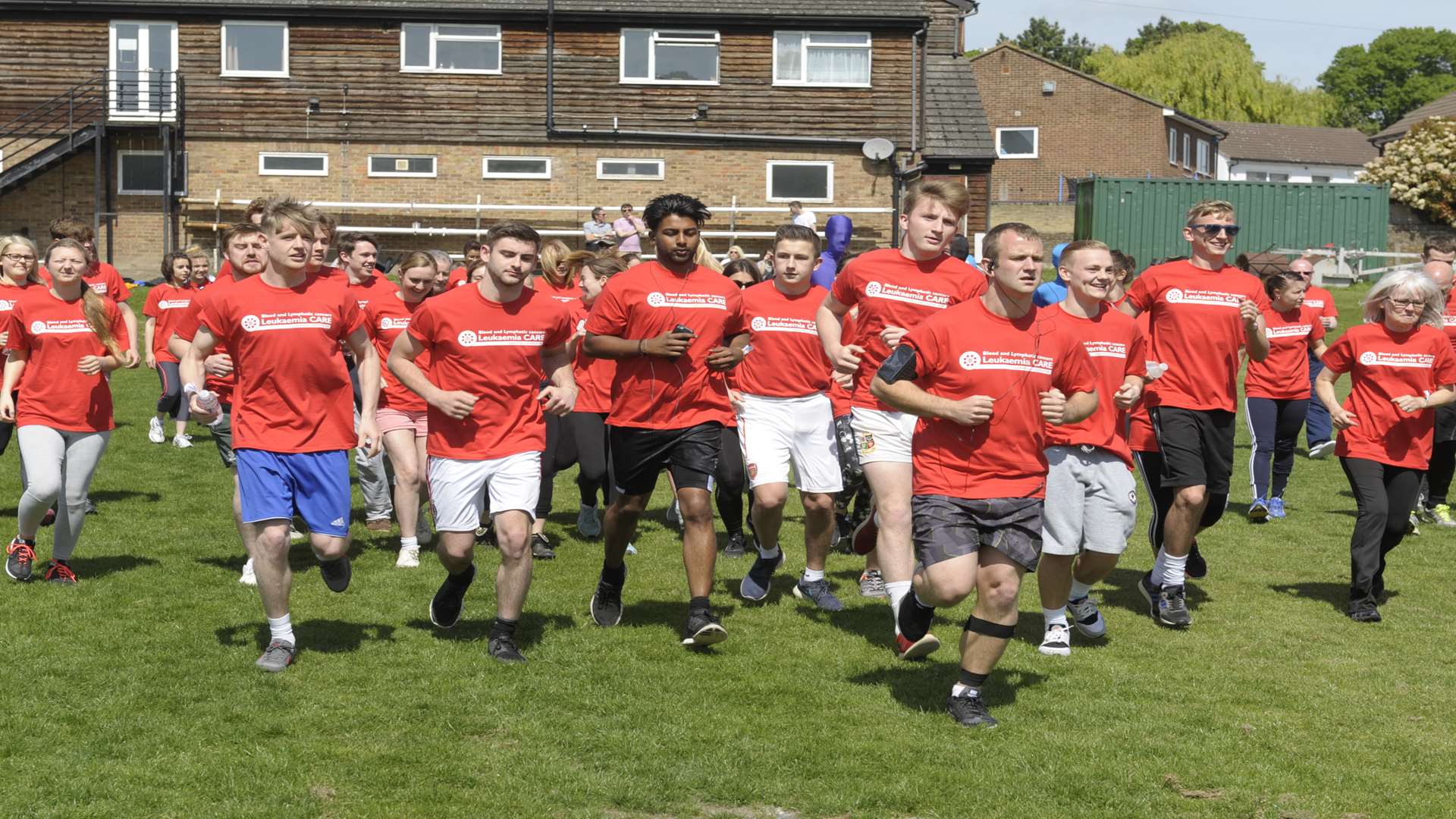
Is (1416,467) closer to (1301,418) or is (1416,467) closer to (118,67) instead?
(1301,418)

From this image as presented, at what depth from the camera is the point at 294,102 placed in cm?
3494

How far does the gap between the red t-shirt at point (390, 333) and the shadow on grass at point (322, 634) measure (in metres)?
1.98

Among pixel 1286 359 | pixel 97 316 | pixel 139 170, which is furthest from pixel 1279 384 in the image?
pixel 139 170

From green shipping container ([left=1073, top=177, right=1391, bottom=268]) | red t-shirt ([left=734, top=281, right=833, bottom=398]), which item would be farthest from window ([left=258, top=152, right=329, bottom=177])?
red t-shirt ([left=734, top=281, right=833, bottom=398])

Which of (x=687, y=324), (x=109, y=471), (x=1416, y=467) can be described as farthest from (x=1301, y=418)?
(x=109, y=471)

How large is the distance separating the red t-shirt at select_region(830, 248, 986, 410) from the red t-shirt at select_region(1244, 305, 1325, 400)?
5579 millimetres

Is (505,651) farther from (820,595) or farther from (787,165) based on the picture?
(787,165)

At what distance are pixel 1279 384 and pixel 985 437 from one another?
23.2 ft

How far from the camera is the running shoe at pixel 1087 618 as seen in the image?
27.2 ft

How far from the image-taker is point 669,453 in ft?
25.8

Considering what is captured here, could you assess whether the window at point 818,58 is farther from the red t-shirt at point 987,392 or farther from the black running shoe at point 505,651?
the red t-shirt at point 987,392

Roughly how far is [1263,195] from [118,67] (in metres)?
28.5

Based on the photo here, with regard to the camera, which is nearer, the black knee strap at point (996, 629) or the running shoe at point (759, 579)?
the black knee strap at point (996, 629)

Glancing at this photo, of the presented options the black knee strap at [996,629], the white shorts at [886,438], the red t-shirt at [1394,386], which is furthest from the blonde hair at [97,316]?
the red t-shirt at [1394,386]
